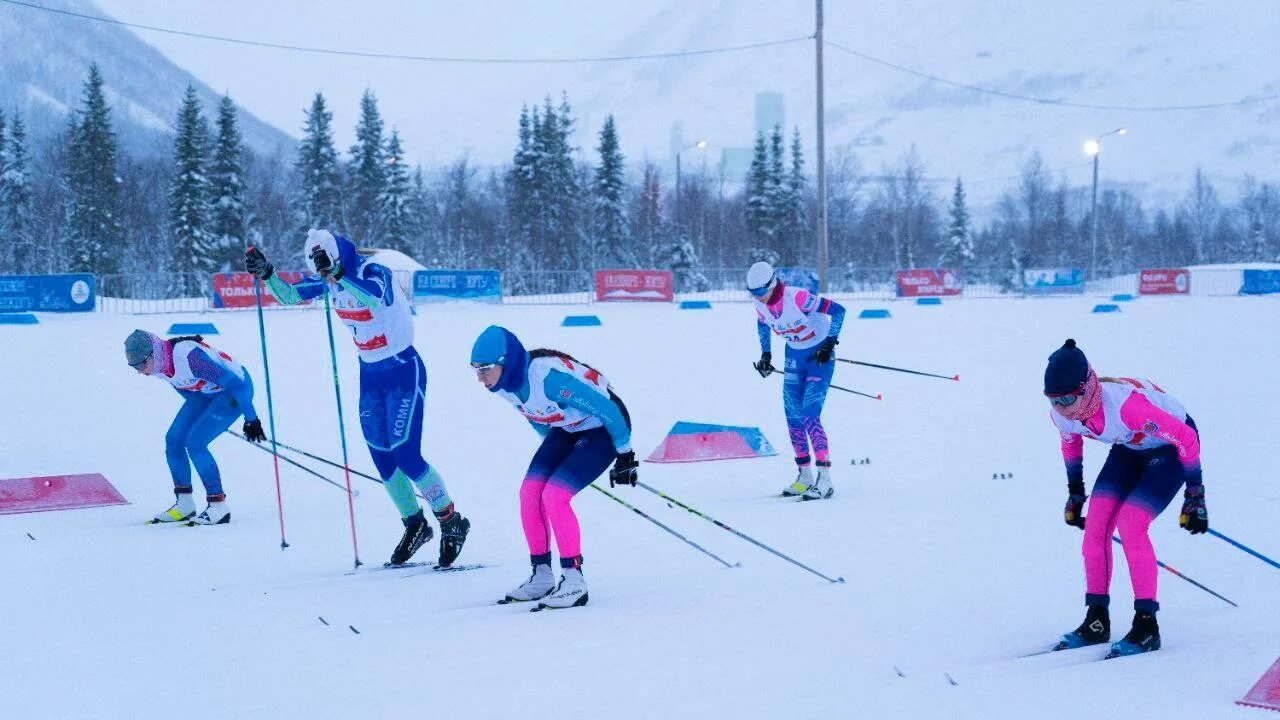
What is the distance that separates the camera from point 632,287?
33000 millimetres

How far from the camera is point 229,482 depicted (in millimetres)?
9750

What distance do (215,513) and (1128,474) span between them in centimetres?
631

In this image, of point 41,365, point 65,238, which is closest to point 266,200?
point 65,238

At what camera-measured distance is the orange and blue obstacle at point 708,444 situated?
1038 centimetres

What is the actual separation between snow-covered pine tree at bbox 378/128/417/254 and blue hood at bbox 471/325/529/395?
53.8m

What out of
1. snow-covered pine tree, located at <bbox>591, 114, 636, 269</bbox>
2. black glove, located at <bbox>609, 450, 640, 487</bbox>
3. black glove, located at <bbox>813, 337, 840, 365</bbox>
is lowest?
black glove, located at <bbox>609, 450, 640, 487</bbox>

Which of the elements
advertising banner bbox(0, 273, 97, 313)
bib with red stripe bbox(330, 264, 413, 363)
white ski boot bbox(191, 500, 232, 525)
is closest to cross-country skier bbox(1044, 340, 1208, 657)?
bib with red stripe bbox(330, 264, 413, 363)

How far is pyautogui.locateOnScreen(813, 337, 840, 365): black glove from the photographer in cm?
860

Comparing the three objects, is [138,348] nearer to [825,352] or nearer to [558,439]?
[558,439]

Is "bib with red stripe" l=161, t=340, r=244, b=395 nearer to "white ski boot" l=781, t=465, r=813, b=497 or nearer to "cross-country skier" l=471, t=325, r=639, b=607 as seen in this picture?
"cross-country skier" l=471, t=325, r=639, b=607

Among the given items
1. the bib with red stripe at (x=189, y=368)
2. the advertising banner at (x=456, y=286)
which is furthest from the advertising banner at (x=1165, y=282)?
the bib with red stripe at (x=189, y=368)

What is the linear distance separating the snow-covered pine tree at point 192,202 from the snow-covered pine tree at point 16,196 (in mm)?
11930

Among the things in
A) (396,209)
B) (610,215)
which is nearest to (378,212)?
(396,209)

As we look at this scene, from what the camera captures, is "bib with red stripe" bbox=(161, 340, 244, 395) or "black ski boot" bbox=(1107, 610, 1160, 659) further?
"bib with red stripe" bbox=(161, 340, 244, 395)
